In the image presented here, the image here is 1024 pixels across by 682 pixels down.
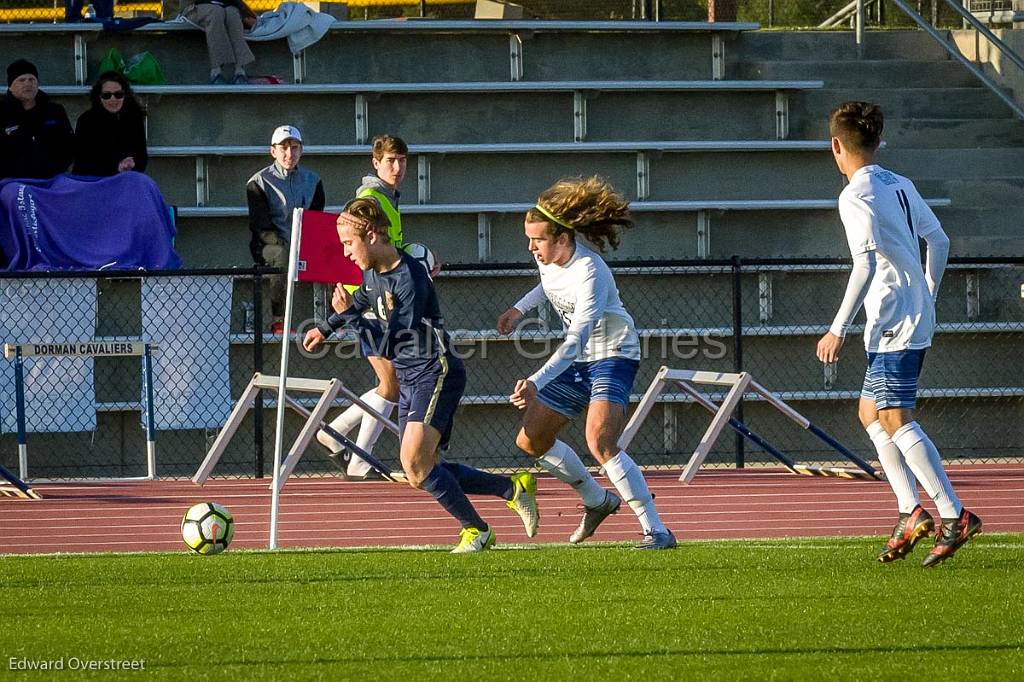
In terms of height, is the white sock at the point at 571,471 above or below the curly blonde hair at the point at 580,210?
below

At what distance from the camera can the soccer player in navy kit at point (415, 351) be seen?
783cm

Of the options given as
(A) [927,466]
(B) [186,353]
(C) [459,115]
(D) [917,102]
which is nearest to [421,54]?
(C) [459,115]

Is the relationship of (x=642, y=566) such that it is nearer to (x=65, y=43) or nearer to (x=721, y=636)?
(x=721, y=636)

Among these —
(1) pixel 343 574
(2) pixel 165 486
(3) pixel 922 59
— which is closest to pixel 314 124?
(2) pixel 165 486

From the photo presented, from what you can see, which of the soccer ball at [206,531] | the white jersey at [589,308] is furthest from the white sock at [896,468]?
the soccer ball at [206,531]

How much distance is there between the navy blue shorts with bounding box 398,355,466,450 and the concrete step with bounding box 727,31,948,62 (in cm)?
983

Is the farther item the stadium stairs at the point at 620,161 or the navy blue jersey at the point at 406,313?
the stadium stairs at the point at 620,161

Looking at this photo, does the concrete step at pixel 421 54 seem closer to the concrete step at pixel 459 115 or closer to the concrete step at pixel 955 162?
the concrete step at pixel 459 115

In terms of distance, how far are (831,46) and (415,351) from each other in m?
10.7

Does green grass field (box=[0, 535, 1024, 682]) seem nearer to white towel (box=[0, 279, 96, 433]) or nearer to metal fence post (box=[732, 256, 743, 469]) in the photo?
white towel (box=[0, 279, 96, 433])

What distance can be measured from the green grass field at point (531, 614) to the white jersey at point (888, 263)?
1.07m

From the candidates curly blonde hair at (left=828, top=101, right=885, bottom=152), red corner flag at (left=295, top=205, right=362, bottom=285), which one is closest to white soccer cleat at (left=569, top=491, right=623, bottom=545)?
red corner flag at (left=295, top=205, right=362, bottom=285)

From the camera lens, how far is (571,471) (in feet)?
26.7

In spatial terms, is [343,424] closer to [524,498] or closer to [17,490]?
[17,490]
